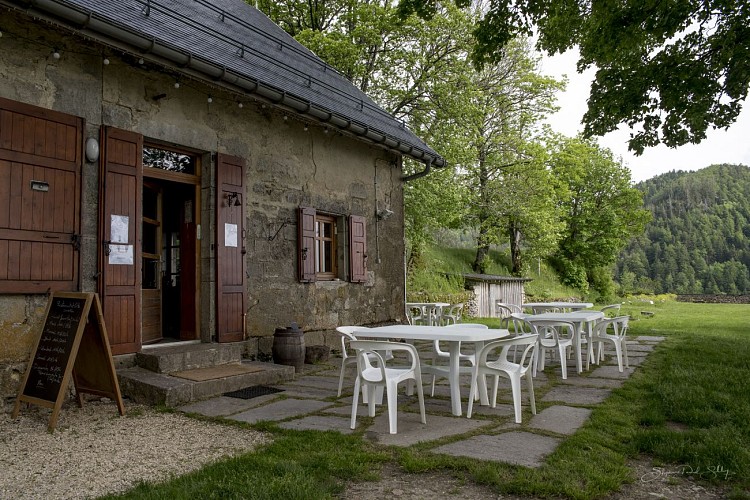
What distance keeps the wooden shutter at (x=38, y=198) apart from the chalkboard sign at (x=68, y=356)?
43 centimetres

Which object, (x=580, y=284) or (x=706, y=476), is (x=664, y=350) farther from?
(x=580, y=284)

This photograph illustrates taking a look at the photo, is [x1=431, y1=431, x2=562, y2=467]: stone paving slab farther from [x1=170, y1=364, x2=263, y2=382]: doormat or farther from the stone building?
the stone building

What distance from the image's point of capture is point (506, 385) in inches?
215

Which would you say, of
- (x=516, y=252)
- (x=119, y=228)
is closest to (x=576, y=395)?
(x=119, y=228)

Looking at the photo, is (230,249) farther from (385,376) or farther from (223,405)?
(385,376)

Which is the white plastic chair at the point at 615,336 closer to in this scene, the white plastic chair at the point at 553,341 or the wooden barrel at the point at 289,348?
the white plastic chair at the point at 553,341

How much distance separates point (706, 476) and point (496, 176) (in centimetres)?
1870

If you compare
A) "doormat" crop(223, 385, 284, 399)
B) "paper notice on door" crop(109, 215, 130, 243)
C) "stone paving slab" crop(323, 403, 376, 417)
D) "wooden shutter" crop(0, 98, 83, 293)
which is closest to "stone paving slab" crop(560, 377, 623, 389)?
"stone paving slab" crop(323, 403, 376, 417)

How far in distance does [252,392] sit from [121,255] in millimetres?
1870

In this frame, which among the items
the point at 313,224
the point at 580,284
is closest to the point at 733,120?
the point at 313,224

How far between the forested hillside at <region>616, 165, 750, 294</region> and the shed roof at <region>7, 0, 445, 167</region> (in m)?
39.5

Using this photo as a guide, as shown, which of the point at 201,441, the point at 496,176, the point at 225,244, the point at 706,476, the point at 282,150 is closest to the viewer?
the point at 706,476

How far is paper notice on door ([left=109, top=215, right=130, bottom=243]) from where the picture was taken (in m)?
5.15

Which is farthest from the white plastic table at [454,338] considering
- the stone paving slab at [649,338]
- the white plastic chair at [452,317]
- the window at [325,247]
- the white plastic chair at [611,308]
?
the stone paving slab at [649,338]
